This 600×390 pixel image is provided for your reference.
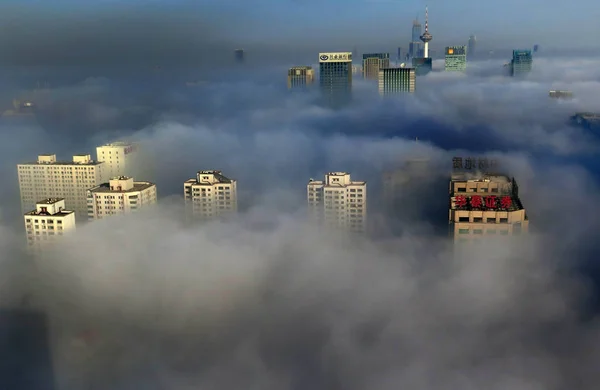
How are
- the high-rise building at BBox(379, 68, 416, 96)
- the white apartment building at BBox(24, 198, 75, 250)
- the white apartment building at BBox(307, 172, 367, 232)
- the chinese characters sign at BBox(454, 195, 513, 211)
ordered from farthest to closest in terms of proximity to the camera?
the high-rise building at BBox(379, 68, 416, 96)
the white apartment building at BBox(307, 172, 367, 232)
the white apartment building at BBox(24, 198, 75, 250)
the chinese characters sign at BBox(454, 195, 513, 211)

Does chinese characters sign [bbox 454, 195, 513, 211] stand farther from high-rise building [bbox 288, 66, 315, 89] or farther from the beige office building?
high-rise building [bbox 288, 66, 315, 89]

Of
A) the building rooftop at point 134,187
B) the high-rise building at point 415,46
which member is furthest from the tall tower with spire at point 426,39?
the building rooftop at point 134,187

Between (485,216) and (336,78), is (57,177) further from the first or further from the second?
(485,216)

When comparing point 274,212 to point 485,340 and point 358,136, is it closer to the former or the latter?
point 358,136

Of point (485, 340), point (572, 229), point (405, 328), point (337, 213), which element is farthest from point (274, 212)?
point (572, 229)

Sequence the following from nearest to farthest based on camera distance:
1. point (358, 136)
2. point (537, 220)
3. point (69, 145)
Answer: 1. point (537, 220)
2. point (358, 136)
3. point (69, 145)

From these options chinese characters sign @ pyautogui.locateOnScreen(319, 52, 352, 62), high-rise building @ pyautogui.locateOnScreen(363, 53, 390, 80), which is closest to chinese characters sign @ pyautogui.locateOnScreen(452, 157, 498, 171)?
high-rise building @ pyautogui.locateOnScreen(363, 53, 390, 80)
